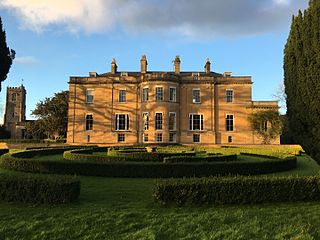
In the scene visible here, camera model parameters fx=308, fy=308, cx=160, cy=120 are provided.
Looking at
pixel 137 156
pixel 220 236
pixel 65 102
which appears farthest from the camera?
pixel 65 102

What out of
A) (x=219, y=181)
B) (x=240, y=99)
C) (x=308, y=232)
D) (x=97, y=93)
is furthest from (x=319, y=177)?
(x=97, y=93)

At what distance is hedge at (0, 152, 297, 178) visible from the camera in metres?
13.9

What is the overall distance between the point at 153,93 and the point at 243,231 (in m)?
36.6

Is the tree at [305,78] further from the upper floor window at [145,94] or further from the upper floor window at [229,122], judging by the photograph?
the upper floor window at [229,122]

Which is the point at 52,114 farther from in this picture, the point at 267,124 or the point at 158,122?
the point at 267,124

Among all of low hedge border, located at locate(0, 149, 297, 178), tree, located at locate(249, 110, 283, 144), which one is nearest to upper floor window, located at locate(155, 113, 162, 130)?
tree, located at locate(249, 110, 283, 144)

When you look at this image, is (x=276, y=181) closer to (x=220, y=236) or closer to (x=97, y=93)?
(x=220, y=236)

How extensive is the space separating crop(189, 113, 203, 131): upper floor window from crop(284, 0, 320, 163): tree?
113 feet

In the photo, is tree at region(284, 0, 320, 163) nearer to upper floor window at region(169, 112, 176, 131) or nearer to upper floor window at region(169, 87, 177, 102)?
upper floor window at region(169, 112, 176, 131)

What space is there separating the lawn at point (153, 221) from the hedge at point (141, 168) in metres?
5.44

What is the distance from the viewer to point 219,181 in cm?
820

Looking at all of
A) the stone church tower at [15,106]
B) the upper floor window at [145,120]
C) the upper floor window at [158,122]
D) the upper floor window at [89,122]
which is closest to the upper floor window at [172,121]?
the upper floor window at [158,122]

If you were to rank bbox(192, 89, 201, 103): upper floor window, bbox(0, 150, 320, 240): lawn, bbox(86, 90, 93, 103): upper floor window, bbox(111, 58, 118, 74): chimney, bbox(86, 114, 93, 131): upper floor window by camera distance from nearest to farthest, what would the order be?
bbox(0, 150, 320, 240): lawn < bbox(192, 89, 201, 103): upper floor window < bbox(86, 114, 93, 131): upper floor window < bbox(86, 90, 93, 103): upper floor window < bbox(111, 58, 118, 74): chimney

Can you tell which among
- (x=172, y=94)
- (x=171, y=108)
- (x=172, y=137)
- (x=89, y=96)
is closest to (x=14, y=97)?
(x=89, y=96)
